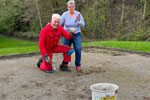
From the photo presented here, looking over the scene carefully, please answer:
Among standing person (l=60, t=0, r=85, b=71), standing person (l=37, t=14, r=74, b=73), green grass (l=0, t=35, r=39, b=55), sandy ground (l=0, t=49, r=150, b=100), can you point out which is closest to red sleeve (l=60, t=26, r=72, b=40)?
standing person (l=37, t=14, r=74, b=73)

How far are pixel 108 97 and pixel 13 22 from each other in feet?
102

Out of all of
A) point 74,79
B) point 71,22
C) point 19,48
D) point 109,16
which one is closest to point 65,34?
point 71,22

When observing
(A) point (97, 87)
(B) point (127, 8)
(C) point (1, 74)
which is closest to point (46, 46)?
(C) point (1, 74)

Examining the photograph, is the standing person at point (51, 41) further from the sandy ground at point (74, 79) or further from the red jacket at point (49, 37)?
the sandy ground at point (74, 79)

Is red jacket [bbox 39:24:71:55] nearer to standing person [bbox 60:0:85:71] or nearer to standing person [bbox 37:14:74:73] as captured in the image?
standing person [bbox 37:14:74:73]

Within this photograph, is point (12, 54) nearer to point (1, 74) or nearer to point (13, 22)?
point (1, 74)

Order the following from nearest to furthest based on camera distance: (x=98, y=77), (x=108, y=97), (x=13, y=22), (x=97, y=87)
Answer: (x=108, y=97)
(x=97, y=87)
(x=98, y=77)
(x=13, y=22)

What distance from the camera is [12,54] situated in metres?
9.32

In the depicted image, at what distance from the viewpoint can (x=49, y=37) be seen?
6242 mm

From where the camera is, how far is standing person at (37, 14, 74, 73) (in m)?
6.15

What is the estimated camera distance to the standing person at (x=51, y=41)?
6.15 metres

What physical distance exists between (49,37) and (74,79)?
128 centimetres

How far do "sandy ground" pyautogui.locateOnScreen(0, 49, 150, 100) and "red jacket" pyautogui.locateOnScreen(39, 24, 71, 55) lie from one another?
681 mm

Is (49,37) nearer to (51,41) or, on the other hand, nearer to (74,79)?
(51,41)
